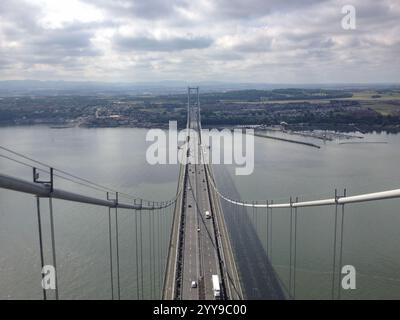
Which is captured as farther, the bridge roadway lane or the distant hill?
the distant hill

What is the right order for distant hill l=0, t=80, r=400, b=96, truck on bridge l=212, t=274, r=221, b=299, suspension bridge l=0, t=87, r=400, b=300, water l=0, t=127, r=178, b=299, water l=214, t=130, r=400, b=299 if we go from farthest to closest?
distant hill l=0, t=80, r=400, b=96
water l=214, t=130, r=400, b=299
water l=0, t=127, r=178, b=299
suspension bridge l=0, t=87, r=400, b=300
truck on bridge l=212, t=274, r=221, b=299

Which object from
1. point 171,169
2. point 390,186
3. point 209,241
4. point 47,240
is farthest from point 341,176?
point 47,240

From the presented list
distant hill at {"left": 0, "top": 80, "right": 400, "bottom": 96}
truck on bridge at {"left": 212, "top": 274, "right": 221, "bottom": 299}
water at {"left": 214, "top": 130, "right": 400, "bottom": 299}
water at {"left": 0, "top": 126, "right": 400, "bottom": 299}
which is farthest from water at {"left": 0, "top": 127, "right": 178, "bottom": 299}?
distant hill at {"left": 0, "top": 80, "right": 400, "bottom": 96}

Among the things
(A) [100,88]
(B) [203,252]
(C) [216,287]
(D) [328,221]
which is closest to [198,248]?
(B) [203,252]

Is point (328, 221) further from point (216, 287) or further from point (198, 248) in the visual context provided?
point (216, 287)

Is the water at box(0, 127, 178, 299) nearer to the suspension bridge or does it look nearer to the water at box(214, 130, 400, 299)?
the suspension bridge
